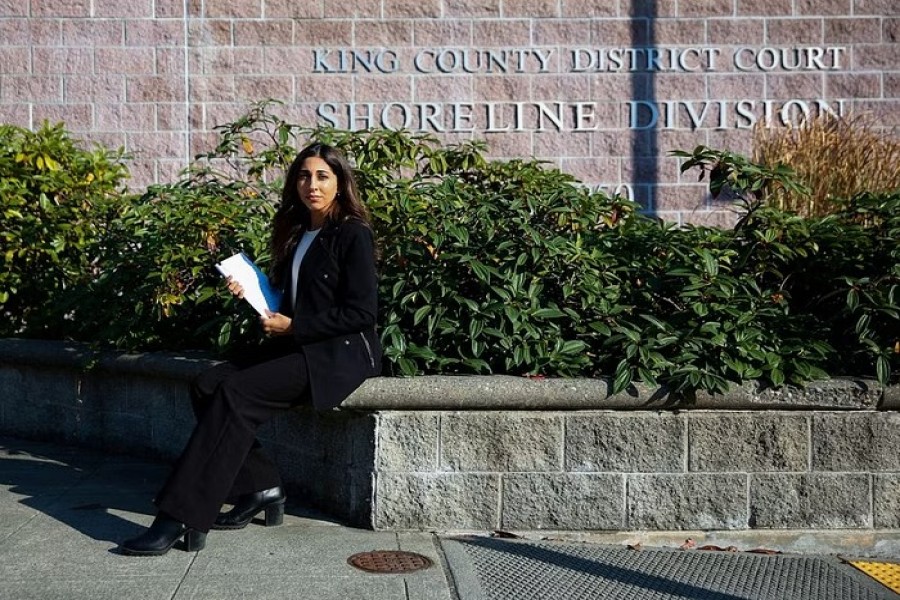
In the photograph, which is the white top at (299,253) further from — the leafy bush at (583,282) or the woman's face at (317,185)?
the leafy bush at (583,282)

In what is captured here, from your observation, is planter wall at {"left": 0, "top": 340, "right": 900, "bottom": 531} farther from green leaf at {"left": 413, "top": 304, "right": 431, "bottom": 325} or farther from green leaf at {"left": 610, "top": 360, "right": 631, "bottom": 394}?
green leaf at {"left": 413, "top": 304, "right": 431, "bottom": 325}

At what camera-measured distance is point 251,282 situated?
508cm

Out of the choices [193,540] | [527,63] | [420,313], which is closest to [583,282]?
[420,313]

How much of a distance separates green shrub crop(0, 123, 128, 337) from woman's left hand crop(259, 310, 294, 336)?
111 inches

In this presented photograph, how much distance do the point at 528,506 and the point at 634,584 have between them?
2.55 ft

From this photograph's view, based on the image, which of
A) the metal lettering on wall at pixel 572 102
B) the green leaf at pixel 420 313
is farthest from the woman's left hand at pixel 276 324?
the metal lettering on wall at pixel 572 102

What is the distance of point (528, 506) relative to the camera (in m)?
5.28

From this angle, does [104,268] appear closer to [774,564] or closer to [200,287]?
[200,287]

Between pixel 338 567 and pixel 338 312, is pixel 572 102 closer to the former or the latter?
pixel 338 312

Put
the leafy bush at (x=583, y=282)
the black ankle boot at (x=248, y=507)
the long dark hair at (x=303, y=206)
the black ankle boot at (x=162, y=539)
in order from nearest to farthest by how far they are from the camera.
Answer: the black ankle boot at (x=162, y=539) → the black ankle boot at (x=248, y=507) → the long dark hair at (x=303, y=206) → the leafy bush at (x=583, y=282)

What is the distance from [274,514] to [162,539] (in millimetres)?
651

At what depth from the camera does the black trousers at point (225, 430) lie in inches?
187

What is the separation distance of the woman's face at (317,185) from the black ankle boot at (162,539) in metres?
1.52

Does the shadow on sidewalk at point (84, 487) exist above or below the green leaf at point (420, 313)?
below
